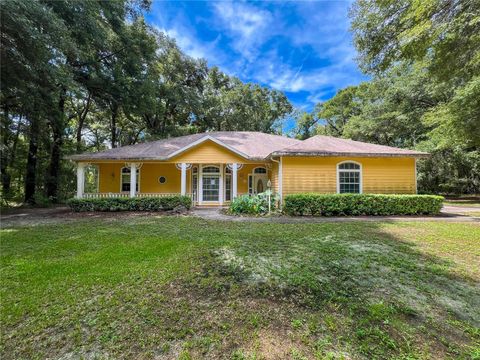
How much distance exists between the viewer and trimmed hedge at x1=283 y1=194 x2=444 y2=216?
1062cm

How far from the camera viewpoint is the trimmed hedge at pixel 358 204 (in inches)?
418

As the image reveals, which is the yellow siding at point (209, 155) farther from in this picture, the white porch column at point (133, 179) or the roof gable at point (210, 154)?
the white porch column at point (133, 179)

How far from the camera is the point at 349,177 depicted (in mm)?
12398

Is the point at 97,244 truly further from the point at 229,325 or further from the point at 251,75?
the point at 251,75

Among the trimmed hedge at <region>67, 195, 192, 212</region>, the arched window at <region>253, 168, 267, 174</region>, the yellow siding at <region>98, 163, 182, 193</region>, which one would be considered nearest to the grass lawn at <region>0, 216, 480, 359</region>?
the trimmed hedge at <region>67, 195, 192, 212</region>

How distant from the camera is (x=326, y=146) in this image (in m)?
12.8

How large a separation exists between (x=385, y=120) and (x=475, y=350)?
24.4 metres

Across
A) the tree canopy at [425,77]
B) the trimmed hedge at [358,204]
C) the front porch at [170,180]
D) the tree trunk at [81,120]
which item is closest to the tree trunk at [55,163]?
the tree trunk at [81,120]

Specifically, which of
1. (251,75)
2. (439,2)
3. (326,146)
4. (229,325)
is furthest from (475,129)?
(251,75)

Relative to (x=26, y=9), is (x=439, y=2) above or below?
below

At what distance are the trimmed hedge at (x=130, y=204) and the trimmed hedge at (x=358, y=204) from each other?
18.6 feet

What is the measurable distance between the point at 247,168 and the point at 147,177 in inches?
249

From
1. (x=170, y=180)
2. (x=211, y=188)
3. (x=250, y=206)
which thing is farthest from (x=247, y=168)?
(x=170, y=180)

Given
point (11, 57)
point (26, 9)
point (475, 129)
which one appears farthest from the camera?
point (475, 129)
